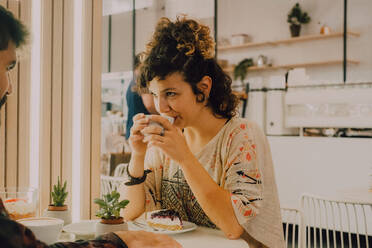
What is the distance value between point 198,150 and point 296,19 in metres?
4.84

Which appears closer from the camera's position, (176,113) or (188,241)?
(188,241)

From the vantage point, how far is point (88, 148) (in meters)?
1.72

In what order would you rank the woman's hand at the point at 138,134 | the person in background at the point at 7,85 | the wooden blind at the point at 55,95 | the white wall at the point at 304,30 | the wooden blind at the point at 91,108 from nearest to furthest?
the person in background at the point at 7,85 < the woman's hand at the point at 138,134 < the wooden blind at the point at 55,95 < the wooden blind at the point at 91,108 < the white wall at the point at 304,30

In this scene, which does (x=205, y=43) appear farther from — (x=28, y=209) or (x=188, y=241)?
(x=28, y=209)

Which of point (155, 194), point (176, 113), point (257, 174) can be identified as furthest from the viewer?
point (155, 194)

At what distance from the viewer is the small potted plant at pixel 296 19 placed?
5.78 m

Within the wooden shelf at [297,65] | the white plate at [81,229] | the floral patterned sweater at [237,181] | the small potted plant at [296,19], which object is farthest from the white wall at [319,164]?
the white plate at [81,229]

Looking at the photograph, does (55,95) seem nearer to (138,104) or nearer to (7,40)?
(7,40)

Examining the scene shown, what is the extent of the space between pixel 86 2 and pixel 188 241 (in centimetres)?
116

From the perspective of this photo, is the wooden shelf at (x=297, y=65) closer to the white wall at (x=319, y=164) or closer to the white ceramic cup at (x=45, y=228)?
the white wall at (x=319, y=164)

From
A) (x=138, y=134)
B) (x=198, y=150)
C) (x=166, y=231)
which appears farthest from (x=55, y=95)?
(x=166, y=231)

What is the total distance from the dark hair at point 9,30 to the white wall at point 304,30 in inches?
209

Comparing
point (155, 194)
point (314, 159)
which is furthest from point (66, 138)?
point (314, 159)

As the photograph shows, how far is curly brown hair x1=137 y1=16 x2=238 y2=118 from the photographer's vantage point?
147 centimetres
